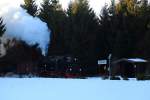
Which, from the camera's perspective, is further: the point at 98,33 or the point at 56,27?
the point at 56,27

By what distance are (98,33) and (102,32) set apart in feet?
2.07

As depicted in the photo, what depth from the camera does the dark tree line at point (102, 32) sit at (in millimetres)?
54844

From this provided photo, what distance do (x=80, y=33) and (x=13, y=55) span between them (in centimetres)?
1123

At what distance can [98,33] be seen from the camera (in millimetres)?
57188

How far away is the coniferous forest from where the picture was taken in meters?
54.7

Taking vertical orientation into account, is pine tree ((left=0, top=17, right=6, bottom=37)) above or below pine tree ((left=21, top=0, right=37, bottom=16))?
below

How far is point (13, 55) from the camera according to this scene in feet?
158

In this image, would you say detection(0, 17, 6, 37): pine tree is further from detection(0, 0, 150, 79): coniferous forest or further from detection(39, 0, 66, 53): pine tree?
detection(39, 0, 66, 53): pine tree

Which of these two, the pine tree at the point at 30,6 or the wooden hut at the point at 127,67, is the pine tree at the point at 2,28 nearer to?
the pine tree at the point at 30,6
